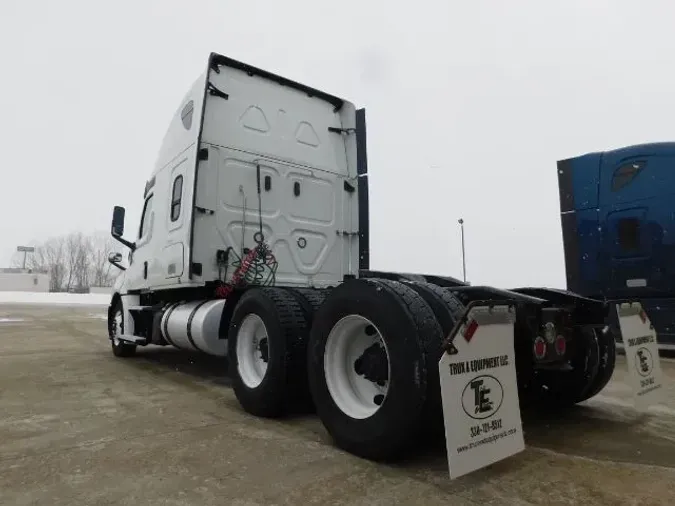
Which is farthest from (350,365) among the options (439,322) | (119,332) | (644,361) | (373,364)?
(119,332)

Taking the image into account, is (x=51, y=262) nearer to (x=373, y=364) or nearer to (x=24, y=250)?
(x=24, y=250)

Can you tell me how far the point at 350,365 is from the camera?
3.16 meters

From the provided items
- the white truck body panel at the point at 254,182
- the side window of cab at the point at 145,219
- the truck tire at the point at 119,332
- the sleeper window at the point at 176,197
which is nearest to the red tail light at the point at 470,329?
the white truck body panel at the point at 254,182

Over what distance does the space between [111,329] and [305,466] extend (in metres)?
6.70

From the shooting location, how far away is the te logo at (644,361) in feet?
10.8

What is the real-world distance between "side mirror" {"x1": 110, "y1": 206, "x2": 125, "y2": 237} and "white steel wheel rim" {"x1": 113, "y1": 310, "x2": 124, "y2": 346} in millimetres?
1280

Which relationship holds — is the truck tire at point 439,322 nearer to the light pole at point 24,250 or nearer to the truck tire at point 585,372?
the truck tire at point 585,372

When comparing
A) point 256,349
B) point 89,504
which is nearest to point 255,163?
point 256,349

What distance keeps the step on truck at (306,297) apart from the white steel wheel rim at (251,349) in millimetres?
11

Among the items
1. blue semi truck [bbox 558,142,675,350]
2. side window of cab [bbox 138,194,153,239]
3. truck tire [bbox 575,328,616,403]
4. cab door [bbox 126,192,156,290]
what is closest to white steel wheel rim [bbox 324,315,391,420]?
truck tire [bbox 575,328,616,403]

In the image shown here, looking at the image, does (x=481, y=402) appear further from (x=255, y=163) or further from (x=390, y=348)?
(x=255, y=163)

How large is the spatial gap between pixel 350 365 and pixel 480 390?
983 mm

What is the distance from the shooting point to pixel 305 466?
8.96ft

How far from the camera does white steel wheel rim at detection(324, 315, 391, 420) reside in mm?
3010
